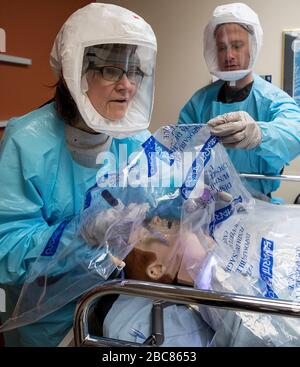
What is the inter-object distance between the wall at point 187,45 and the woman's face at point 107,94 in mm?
1679

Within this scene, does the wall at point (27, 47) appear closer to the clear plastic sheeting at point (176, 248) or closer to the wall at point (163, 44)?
the wall at point (163, 44)

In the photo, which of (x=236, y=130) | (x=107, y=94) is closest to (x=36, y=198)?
(x=107, y=94)

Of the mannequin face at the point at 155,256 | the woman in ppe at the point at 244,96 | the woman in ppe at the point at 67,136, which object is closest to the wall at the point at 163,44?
the woman in ppe at the point at 244,96

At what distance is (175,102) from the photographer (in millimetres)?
2592

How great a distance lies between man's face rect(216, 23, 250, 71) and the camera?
4.84ft

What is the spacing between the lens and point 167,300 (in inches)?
21.6

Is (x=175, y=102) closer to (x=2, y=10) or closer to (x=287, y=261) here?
(x=2, y=10)

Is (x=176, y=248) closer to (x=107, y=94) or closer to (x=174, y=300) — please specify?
(x=174, y=300)

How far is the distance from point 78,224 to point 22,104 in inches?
58.7

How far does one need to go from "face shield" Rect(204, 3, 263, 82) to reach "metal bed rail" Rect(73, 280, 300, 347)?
1.19 meters

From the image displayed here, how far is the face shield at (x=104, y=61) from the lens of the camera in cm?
87

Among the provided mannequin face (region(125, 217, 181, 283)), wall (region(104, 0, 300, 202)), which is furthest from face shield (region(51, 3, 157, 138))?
wall (region(104, 0, 300, 202))

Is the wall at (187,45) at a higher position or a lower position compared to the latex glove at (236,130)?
higher
